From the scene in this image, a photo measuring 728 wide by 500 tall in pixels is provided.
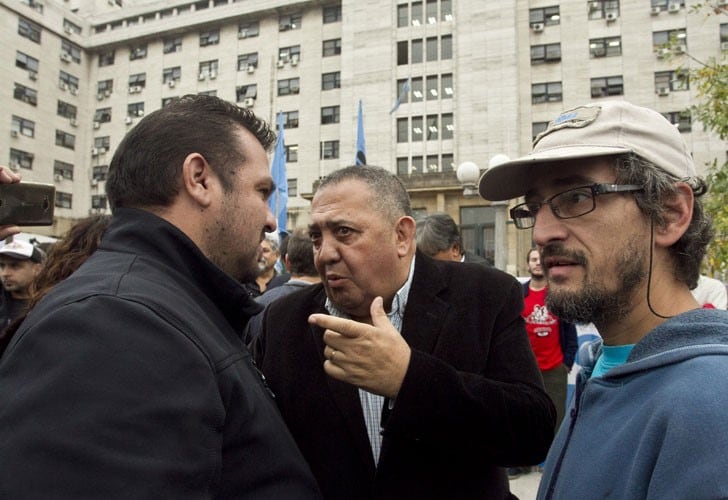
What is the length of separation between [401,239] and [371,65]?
34.4 m

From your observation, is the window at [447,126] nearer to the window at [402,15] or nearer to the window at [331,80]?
the window at [402,15]

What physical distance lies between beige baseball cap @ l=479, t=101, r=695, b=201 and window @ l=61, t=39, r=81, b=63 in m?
51.4

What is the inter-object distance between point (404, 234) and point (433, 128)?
3206 cm

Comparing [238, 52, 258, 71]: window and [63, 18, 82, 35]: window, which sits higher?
[63, 18, 82, 35]: window

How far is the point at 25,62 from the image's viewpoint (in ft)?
137

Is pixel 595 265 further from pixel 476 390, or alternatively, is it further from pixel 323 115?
pixel 323 115

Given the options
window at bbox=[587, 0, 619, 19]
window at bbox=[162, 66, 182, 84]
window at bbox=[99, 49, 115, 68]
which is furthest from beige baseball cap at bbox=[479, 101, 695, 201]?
window at bbox=[99, 49, 115, 68]

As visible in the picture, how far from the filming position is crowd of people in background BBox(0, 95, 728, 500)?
4.01ft

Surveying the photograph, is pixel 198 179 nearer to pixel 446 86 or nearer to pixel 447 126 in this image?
pixel 447 126

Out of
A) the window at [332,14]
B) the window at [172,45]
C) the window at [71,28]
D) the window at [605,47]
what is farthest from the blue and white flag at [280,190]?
the window at [71,28]

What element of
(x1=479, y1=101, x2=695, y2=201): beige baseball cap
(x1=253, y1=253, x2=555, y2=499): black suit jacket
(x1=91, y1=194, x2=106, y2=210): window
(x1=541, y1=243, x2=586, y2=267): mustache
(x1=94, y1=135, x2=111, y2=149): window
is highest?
(x1=94, y1=135, x2=111, y2=149): window

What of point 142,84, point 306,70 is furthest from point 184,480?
point 142,84

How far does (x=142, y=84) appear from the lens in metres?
43.5

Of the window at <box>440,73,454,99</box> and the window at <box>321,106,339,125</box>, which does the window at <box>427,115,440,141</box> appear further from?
the window at <box>321,106,339,125</box>
